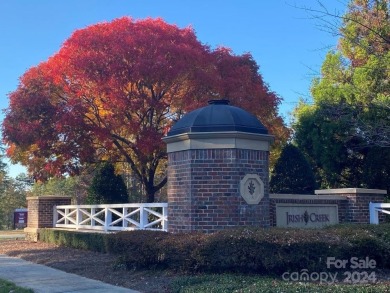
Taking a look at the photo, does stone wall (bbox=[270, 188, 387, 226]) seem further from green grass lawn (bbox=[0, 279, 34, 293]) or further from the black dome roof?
green grass lawn (bbox=[0, 279, 34, 293])

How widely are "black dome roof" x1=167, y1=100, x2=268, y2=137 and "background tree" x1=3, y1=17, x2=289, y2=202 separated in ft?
22.3

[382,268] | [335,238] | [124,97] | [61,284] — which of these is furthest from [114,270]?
[124,97]

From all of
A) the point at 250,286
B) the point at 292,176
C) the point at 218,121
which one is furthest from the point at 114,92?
the point at 250,286

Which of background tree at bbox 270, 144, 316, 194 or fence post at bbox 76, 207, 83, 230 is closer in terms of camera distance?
background tree at bbox 270, 144, 316, 194

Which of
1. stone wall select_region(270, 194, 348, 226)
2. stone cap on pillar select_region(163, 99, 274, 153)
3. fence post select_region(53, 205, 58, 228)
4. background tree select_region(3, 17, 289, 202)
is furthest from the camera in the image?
fence post select_region(53, 205, 58, 228)

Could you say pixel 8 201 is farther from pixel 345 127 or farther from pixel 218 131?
pixel 218 131

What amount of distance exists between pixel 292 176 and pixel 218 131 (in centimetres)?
618

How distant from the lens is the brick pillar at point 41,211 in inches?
836

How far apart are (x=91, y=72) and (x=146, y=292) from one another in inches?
444

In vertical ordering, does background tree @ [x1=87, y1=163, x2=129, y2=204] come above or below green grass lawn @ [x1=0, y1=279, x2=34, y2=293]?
above

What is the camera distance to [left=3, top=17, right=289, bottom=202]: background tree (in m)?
18.7

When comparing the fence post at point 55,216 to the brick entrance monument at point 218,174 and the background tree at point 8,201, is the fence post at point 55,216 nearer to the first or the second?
the brick entrance monument at point 218,174

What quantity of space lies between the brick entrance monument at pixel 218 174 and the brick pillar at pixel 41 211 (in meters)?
11.1

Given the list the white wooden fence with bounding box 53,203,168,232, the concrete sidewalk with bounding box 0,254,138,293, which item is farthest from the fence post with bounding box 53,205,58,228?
the concrete sidewalk with bounding box 0,254,138,293
